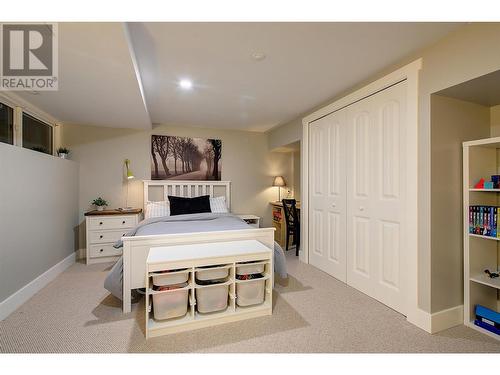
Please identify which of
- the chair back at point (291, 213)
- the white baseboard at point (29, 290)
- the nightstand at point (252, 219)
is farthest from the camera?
the nightstand at point (252, 219)

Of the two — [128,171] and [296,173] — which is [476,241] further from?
[128,171]

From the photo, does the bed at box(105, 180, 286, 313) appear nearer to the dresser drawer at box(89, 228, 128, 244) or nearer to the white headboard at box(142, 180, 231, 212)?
the dresser drawer at box(89, 228, 128, 244)

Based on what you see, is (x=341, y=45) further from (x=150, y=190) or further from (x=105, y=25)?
(x=150, y=190)

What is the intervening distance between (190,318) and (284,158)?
3.64 m

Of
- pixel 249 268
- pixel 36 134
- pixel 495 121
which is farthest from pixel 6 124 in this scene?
pixel 495 121

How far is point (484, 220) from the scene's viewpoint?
1741 mm

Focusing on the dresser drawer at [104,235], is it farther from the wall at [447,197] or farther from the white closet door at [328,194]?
the wall at [447,197]

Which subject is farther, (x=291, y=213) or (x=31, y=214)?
(x=291, y=213)

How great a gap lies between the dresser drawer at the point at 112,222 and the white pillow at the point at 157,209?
23 cm

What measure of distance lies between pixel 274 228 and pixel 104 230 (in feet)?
8.47

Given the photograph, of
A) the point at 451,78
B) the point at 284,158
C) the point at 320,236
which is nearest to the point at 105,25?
the point at 451,78

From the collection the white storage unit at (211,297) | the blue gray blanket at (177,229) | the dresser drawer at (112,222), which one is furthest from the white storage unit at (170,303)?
the dresser drawer at (112,222)

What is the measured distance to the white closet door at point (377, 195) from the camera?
2031 millimetres

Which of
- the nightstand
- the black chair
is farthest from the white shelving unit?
the nightstand
